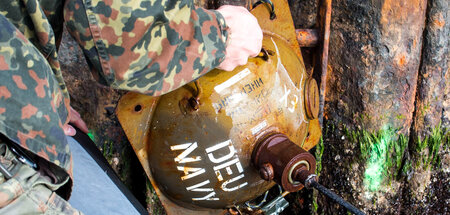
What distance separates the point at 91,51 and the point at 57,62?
0.32ft

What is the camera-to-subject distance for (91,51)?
1069 millimetres

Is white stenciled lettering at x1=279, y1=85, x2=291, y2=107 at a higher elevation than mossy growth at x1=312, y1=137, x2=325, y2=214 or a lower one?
higher

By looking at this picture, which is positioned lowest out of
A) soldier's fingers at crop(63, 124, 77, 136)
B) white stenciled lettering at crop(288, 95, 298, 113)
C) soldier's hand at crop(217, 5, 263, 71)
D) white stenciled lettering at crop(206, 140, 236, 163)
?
white stenciled lettering at crop(206, 140, 236, 163)

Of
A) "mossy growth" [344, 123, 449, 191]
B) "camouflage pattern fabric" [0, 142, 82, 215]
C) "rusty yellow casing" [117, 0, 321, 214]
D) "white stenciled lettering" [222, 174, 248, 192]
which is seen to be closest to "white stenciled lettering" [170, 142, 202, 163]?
"rusty yellow casing" [117, 0, 321, 214]

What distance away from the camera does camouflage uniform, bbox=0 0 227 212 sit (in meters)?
0.89

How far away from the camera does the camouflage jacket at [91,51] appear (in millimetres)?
893

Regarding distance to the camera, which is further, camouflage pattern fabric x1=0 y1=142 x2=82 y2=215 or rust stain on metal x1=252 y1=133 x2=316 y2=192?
rust stain on metal x1=252 y1=133 x2=316 y2=192

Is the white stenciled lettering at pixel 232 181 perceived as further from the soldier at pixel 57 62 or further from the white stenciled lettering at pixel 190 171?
the soldier at pixel 57 62

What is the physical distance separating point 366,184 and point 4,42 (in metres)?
1.85

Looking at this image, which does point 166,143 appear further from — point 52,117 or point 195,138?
point 52,117

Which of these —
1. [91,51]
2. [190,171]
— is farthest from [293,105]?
[91,51]

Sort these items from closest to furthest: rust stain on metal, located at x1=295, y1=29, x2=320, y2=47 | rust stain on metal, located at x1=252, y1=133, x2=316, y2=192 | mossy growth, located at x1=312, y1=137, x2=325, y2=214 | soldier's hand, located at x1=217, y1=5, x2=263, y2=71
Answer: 1. soldier's hand, located at x1=217, y1=5, x2=263, y2=71
2. rust stain on metal, located at x1=252, y1=133, x2=316, y2=192
3. rust stain on metal, located at x1=295, y1=29, x2=320, y2=47
4. mossy growth, located at x1=312, y1=137, x2=325, y2=214

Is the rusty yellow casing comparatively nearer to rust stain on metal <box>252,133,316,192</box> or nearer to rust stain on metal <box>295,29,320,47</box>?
rust stain on metal <box>252,133,316,192</box>

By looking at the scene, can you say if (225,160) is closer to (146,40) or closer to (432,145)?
(146,40)
